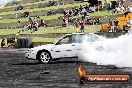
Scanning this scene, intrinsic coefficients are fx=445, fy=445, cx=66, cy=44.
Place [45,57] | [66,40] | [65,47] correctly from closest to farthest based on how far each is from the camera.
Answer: [65,47] → [66,40] → [45,57]

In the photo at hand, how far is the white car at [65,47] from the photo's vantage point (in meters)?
23.3

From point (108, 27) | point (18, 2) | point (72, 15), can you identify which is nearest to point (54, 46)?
point (108, 27)

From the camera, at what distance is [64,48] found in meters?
23.5

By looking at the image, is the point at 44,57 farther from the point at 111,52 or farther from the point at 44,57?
the point at 111,52

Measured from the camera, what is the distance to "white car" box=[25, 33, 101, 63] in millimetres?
23328

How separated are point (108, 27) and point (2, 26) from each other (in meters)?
23.7

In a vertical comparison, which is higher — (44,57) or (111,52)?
(111,52)

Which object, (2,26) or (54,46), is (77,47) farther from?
(2,26)

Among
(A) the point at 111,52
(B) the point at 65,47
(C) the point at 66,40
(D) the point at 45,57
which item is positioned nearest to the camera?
Result: (A) the point at 111,52

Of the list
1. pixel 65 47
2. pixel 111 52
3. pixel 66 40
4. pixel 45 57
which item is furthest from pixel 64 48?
pixel 111 52

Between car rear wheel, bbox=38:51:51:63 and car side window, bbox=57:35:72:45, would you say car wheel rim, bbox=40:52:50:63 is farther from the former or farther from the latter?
car side window, bbox=57:35:72:45

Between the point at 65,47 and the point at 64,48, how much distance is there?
0.25 ft

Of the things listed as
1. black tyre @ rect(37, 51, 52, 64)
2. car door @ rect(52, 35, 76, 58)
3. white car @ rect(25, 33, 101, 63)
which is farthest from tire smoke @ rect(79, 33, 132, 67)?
black tyre @ rect(37, 51, 52, 64)

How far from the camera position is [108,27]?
131 feet
